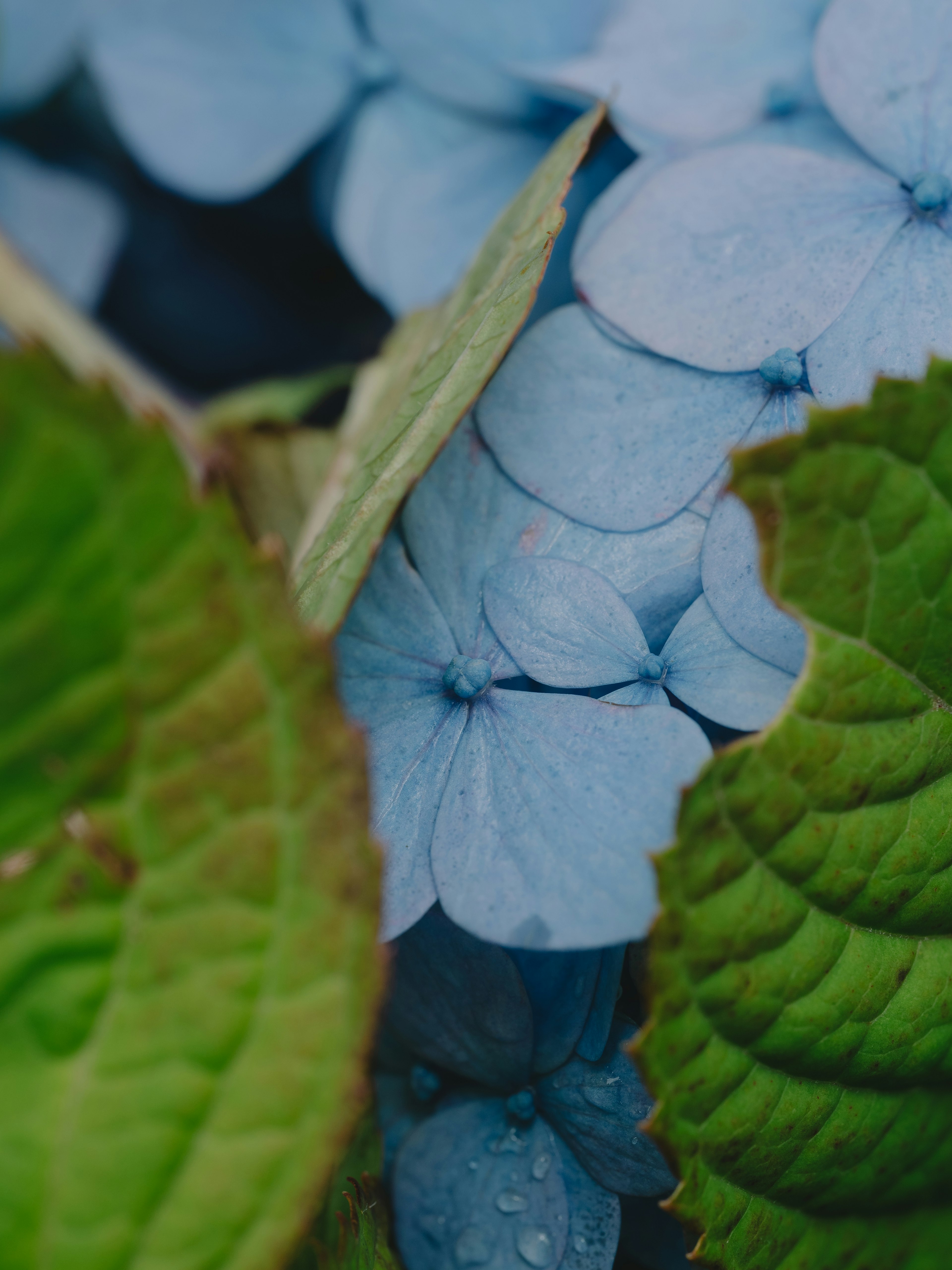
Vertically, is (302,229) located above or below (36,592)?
below

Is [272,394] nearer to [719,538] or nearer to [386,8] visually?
[386,8]

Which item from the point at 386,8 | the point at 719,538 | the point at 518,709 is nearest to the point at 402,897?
the point at 518,709

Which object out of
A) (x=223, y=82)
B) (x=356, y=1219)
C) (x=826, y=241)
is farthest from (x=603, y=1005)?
(x=223, y=82)

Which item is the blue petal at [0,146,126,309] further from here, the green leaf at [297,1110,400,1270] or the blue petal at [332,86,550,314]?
the green leaf at [297,1110,400,1270]

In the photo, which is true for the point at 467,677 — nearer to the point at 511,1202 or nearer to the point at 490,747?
the point at 490,747

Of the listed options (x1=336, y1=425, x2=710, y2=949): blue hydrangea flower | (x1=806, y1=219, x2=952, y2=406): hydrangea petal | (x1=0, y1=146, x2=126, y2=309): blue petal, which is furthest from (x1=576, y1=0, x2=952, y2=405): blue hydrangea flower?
(x1=0, y1=146, x2=126, y2=309): blue petal

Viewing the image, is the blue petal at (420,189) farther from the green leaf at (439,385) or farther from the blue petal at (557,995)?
the blue petal at (557,995)

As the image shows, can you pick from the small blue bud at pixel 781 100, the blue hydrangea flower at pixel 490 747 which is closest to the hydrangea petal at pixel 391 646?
the blue hydrangea flower at pixel 490 747
